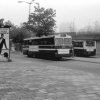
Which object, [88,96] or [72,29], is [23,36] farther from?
[88,96]

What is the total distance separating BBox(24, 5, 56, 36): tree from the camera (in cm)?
4675

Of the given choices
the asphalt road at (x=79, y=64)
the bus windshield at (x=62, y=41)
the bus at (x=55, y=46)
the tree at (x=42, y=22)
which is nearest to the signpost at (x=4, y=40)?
the asphalt road at (x=79, y=64)

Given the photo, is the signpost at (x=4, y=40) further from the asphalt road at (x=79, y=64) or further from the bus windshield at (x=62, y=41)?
the bus windshield at (x=62, y=41)

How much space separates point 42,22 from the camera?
47.0 metres

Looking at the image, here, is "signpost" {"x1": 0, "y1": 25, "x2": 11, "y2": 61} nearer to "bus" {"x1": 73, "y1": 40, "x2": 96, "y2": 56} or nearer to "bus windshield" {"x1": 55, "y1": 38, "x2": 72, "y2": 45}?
"bus windshield" {"x1": 55, "y1": 38, "x2": 72, "y2": 45}

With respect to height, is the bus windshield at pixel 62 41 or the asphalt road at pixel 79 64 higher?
the bus windshield at pixel 62 41

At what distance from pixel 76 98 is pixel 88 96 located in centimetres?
51

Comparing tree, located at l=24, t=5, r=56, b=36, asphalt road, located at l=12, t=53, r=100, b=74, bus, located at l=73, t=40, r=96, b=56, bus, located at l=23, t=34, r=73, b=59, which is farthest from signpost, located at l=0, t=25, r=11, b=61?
tree, located at l=24, t=5, r=56, b=36

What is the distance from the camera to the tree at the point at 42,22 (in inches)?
1841

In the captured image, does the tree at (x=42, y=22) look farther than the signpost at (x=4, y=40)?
Yes

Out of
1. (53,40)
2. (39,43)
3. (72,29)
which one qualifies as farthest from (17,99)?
(72,29)

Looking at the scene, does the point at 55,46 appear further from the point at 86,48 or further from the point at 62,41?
the point at 86,48

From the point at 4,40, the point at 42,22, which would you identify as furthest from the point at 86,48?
the point at 4,40

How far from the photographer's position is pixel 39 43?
32.6 metres
